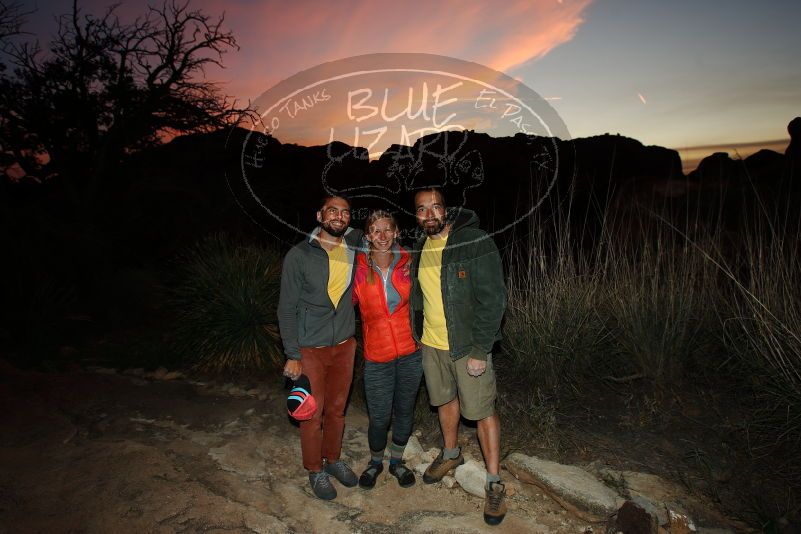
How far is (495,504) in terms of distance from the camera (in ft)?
10.5

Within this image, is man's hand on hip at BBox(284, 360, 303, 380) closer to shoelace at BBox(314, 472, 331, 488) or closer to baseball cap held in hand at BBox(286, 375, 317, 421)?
baseball cap held in hand at BBox(286, 375, 317, 421)

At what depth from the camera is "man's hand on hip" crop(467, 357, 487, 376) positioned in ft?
10.3

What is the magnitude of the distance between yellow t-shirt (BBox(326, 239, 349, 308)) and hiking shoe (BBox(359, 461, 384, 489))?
1284 mm

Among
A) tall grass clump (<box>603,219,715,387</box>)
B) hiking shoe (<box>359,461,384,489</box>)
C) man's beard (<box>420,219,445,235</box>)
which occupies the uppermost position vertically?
man's beard (<box>420,219,445,235</box>)

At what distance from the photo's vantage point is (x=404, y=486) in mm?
3641

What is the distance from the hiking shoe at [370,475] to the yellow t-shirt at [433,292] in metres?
1.08

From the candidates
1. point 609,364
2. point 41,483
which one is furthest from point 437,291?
point 41,483

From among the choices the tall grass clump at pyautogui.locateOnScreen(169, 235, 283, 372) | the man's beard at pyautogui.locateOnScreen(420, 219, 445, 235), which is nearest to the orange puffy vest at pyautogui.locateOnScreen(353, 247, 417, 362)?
the man's beard at pyautogui.locateOnScreen(420, 219, 445, 235)

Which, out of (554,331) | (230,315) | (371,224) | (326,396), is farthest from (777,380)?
(230,315)

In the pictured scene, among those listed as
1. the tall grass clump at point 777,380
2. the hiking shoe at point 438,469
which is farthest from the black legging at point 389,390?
the tall grass clump at point 777,380

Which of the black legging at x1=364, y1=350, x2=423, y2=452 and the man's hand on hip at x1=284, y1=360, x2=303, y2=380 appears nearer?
the man's hand on hip at x1=284, y1=360, x2=303, y2=380

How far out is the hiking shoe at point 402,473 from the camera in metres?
3.63

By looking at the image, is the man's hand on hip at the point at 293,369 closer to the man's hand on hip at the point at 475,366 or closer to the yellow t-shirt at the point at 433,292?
the yellow t-shirt at the point at 433,292

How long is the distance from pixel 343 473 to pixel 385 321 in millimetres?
1210
